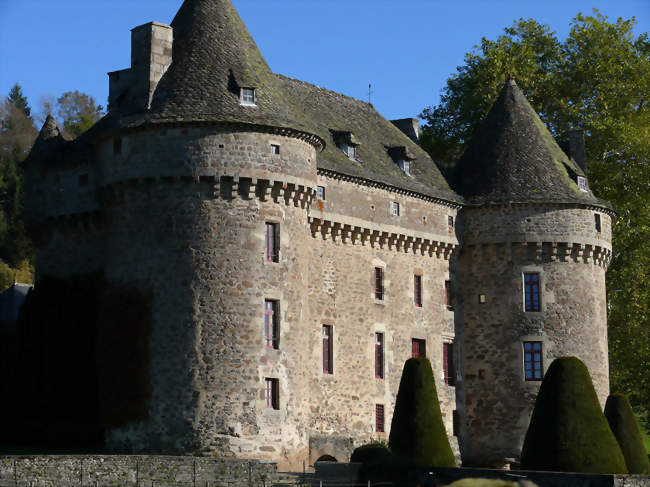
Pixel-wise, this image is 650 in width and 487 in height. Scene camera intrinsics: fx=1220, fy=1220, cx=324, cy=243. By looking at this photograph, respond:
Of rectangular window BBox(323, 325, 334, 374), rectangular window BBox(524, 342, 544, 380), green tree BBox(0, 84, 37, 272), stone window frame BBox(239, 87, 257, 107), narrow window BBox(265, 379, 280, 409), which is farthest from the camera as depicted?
green tree BBox(0, 84, 37, 272)

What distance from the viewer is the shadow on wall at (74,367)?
3334 cm

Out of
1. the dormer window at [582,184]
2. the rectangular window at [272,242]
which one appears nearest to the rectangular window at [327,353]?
the rectangular window at [272,242]

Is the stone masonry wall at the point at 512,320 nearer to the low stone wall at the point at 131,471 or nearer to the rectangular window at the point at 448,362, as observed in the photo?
the rectangular window at the point at 448,362

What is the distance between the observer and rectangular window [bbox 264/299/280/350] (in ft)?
110

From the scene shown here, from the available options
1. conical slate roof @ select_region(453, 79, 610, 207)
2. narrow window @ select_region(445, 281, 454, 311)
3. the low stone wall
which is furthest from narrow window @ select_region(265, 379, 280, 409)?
conical slate roof @ select_region(453, 79, 610, 207)

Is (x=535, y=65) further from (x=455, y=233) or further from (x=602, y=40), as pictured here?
(x=455, y=233)

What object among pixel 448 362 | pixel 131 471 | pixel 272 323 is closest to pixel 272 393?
pixel 272 323

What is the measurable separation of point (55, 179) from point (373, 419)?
1266 cm

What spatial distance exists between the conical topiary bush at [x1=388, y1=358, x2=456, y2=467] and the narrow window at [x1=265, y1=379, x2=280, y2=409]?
3278mm

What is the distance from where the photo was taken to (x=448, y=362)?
43.0m

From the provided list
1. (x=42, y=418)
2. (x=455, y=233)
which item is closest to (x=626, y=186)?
(x=455, y=233)

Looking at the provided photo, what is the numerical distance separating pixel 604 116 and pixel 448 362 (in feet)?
50.7

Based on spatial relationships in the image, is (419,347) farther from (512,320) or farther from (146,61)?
(146,61)

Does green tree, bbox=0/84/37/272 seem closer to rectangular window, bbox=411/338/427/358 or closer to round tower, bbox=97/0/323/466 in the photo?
rectangular window, bbox=411/338/427/358
